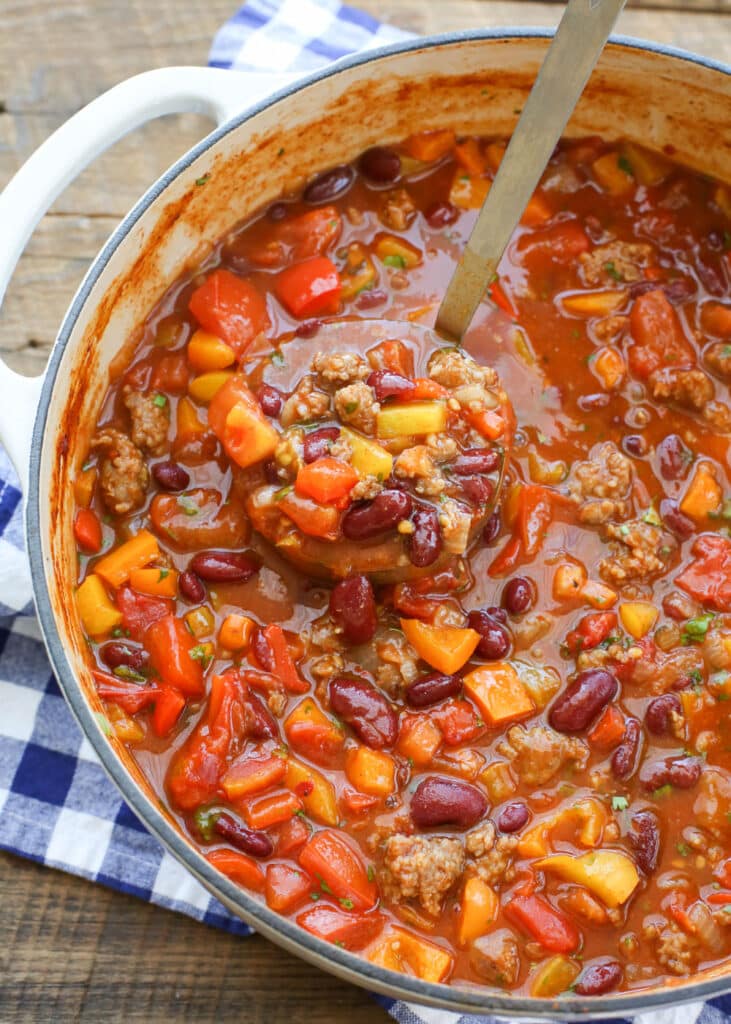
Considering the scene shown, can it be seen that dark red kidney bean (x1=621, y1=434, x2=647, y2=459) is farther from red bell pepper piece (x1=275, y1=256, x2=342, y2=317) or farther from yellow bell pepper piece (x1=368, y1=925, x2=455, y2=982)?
yellow bell pepper piece (x1=368, y1=925, x2=455, y2=982)

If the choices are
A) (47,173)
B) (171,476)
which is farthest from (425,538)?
(47,173)

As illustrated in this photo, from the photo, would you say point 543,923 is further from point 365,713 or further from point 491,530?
point 491,530

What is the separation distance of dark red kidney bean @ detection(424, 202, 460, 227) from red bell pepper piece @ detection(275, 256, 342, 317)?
41 centimetres

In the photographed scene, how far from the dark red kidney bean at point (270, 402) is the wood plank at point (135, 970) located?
1716 millimetres

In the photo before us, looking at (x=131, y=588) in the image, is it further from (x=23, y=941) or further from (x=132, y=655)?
(x=23, y=941)

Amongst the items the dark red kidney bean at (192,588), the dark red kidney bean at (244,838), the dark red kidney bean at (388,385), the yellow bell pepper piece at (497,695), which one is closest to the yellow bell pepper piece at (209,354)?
the dark red kidney bean at (388,385)

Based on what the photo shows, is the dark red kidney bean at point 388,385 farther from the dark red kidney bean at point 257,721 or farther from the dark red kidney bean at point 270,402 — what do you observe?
the dark red kidney bean at point 257,721

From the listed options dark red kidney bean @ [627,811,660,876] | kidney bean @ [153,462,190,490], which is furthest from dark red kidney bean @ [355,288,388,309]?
dark red kidney bean @ [627,811,660,876]

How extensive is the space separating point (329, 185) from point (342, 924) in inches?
98.1

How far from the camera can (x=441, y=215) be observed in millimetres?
3838

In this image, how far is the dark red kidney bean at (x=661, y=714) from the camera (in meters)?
3.36

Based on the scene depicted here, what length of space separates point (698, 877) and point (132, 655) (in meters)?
1.87

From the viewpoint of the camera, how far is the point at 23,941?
11.9 feet

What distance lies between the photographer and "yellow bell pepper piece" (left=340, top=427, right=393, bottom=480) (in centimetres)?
319
